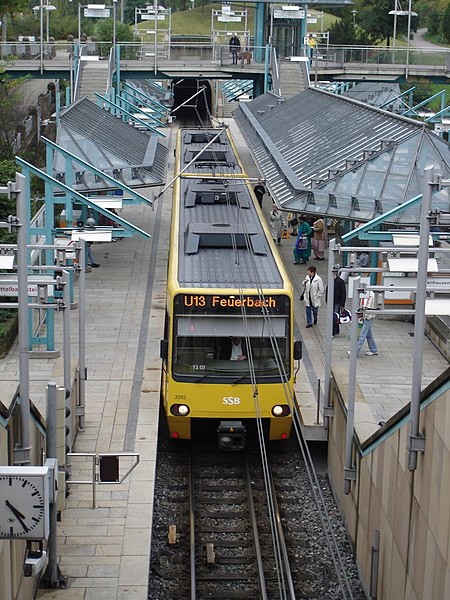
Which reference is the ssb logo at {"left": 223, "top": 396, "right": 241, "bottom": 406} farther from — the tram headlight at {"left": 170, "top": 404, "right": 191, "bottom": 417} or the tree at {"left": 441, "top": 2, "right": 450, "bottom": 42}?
the tree at {"left": 441, "top": 2, "right": 450, "bottom": 42}

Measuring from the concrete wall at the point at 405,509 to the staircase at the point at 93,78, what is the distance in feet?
127

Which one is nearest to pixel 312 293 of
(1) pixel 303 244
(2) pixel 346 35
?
(1) pixel 303 244

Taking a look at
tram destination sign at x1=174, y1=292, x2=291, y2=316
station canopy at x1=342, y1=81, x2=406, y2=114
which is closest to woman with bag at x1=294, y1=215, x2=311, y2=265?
tram destination sign at x1=174, y1=292, x2=291, y2=316

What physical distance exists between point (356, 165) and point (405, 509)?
1458 centimetres

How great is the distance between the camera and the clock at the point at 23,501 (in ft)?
35.2

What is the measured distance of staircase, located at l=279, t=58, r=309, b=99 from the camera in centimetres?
5406

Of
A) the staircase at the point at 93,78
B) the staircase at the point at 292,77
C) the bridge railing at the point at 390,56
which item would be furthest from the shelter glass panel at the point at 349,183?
the bridge railing at the point at 390,56

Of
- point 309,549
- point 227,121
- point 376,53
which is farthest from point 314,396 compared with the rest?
point 227,121

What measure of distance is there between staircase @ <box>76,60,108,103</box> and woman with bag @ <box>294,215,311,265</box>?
77.0 feet

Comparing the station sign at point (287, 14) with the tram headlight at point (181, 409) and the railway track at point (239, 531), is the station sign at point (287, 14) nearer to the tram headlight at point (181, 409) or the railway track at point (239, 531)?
the railway track at point (239, 531)

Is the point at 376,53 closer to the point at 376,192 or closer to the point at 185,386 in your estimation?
the point at 376,192

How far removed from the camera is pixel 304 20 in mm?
60688

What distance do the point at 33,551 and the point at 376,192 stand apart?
14.8m

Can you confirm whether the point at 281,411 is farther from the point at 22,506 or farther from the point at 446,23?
the point at 446,23
